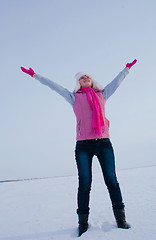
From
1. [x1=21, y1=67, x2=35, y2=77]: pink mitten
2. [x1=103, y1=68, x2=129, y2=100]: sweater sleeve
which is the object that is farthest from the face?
[x1=21, y1=67, x2=35, y2=77]: pink mitten

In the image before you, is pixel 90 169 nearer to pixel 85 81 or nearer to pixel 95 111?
pixel 95 111

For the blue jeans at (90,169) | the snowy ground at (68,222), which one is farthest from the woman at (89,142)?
the snowy ground at (68,222)

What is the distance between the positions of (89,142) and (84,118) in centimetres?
35

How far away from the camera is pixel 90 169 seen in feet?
8.73

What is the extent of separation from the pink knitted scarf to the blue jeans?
0.19 metres

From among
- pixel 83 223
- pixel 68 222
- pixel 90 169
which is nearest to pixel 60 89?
pixel 90 169

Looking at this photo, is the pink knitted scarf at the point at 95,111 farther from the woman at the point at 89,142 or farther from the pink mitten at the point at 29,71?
the pink mitten at the point at 29,71

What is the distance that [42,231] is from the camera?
2777 mm

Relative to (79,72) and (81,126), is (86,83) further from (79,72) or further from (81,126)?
(81,126)

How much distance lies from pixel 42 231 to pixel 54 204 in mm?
1765

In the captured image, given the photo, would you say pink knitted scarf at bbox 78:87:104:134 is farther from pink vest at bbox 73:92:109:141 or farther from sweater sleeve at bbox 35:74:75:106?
sweater sleeve at bbox 35:74:75:106

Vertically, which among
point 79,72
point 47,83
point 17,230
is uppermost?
point 79,72

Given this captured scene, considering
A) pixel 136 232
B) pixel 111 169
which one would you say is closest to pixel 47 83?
pixel 111 169

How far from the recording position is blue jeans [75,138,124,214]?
2547mm
